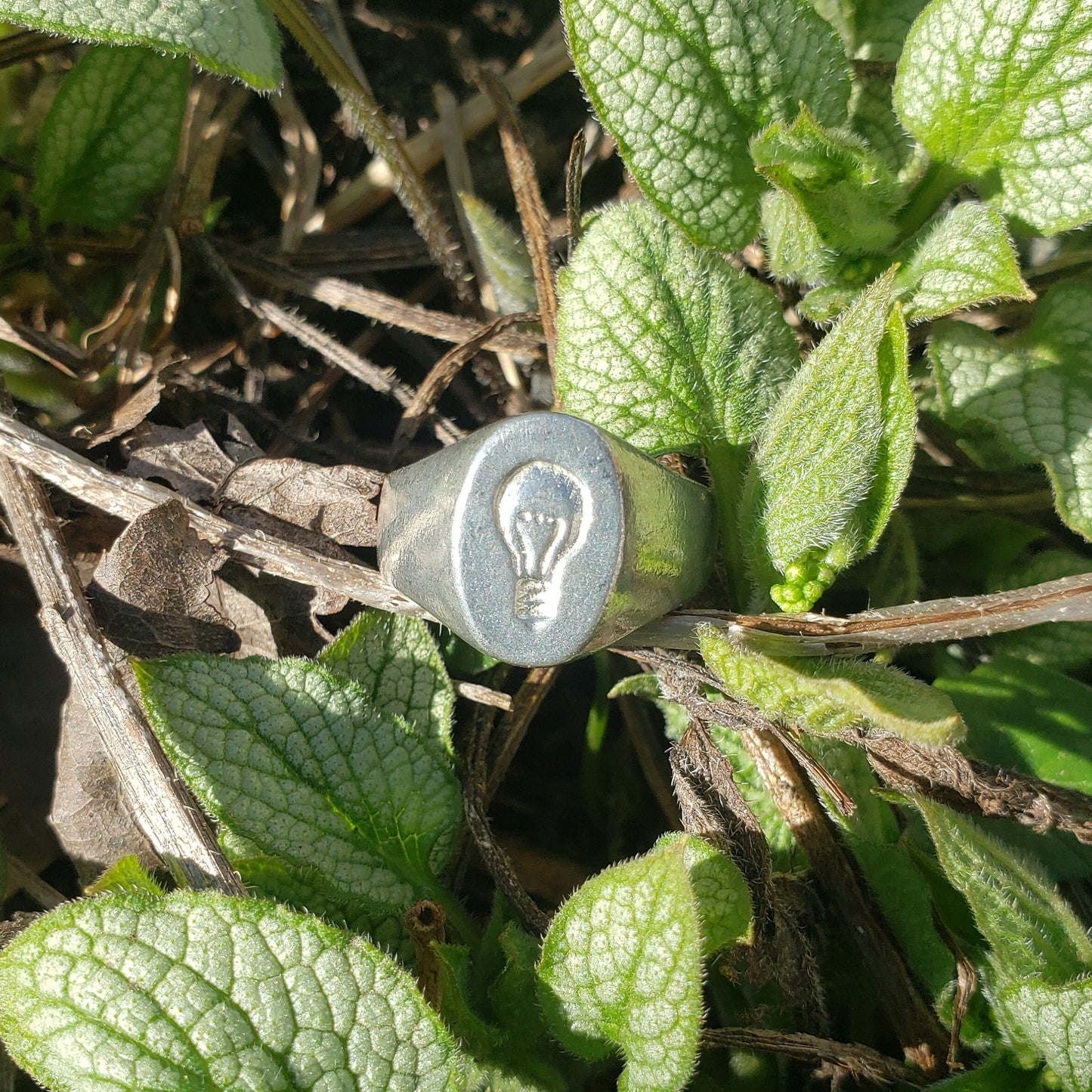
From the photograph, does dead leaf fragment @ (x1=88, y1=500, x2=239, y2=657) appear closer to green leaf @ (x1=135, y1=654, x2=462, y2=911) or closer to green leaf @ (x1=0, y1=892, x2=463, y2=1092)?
green leaf @ (x1=135, y1=654, x2=462, y2=911)

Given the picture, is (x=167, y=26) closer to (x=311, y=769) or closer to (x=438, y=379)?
(x=438, y=379)

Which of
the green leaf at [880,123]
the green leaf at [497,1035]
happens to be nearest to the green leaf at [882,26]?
the green leaf at [880,123]

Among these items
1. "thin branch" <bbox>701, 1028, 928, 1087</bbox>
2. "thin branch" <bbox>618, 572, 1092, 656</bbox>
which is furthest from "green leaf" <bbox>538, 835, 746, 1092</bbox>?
"thin branch" <bbox>618, 572, 1092, 656</bbox>

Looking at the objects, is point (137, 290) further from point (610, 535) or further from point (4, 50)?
point (610, 535)

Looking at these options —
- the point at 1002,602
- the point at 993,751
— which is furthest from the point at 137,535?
the point at 993,751

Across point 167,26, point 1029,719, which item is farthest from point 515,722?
point 167,26

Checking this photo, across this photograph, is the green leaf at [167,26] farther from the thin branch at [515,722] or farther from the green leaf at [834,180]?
the thin branch at [515,722]
